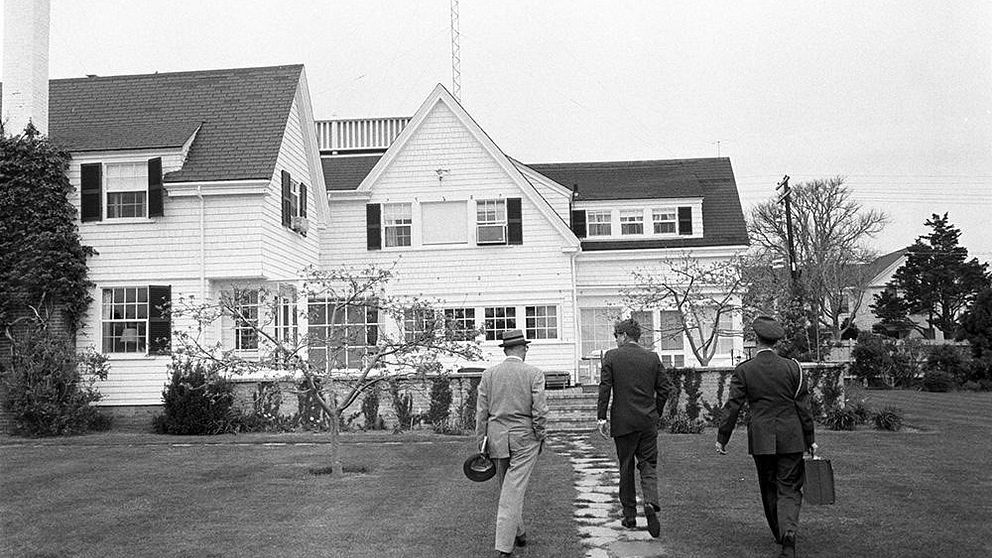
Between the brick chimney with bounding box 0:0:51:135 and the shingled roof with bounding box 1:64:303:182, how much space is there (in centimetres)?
96

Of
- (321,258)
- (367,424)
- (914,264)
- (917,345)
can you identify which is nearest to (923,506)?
(367,424)

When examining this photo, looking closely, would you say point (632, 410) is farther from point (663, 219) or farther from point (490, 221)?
point (663, 219)

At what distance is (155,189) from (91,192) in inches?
56.8

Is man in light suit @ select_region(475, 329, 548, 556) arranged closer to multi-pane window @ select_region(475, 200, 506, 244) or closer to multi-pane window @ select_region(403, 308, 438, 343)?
multi-pane window @ select_region(403, 308, 438, 343)

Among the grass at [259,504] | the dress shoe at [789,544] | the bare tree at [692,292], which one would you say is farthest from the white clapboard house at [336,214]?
the dress shoe at [789,544]

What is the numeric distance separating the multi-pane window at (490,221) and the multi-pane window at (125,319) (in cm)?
961

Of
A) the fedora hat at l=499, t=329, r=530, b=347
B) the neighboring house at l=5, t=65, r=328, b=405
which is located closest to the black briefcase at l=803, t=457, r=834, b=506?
the fedora hat at l=499, t=329, r=530, b=347

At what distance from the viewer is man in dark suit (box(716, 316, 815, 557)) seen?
8.10m

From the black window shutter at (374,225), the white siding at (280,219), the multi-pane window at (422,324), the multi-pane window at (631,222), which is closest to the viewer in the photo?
the multi-pane window at (422,324)

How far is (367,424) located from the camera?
1953 centimetres

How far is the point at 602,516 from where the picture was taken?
9.81 metres

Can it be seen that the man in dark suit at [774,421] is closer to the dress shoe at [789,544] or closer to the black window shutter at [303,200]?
the dress shoe at [789,544]

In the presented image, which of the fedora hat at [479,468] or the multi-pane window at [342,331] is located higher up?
the multi-pane window at [342,331]

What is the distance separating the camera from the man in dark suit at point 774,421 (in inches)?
319
